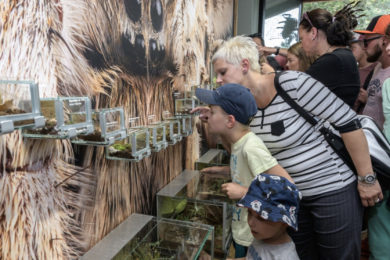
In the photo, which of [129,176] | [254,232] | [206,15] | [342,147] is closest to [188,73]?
[206,15]

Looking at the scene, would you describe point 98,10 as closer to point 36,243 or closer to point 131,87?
point 131,87

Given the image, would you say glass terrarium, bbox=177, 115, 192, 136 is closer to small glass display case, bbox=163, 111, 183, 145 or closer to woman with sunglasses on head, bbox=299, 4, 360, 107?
small glass display case, bbox=163, 111, 183, 145

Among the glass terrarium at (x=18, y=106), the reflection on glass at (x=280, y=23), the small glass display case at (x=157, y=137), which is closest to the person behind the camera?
the glass terrarium at (x=18, y=106)

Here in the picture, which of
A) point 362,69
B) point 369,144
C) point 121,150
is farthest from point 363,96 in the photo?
point 121,150

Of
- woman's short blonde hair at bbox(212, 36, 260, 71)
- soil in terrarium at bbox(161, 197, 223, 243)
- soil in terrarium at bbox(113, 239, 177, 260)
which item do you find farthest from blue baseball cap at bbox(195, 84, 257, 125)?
soil in terrarium at bbox(113, 239, 177, 260)

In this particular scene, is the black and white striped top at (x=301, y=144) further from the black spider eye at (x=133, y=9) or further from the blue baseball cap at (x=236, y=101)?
the black spider eye at (x=133, y=9)

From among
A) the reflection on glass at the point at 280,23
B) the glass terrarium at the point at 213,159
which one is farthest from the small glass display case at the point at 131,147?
the reflection on glass at the point at 280,23

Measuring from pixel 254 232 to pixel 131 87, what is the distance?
3.54 ft

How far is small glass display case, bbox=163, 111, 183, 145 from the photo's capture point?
6.10 ft

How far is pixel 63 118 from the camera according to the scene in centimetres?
90

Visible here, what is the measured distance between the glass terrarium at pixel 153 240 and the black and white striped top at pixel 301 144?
2.06ft

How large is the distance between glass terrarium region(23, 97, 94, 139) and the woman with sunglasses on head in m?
1.27

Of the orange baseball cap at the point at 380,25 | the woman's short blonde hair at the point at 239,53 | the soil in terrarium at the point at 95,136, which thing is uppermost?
the orange baseball cap at the point at 380,25

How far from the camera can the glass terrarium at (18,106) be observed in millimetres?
703
